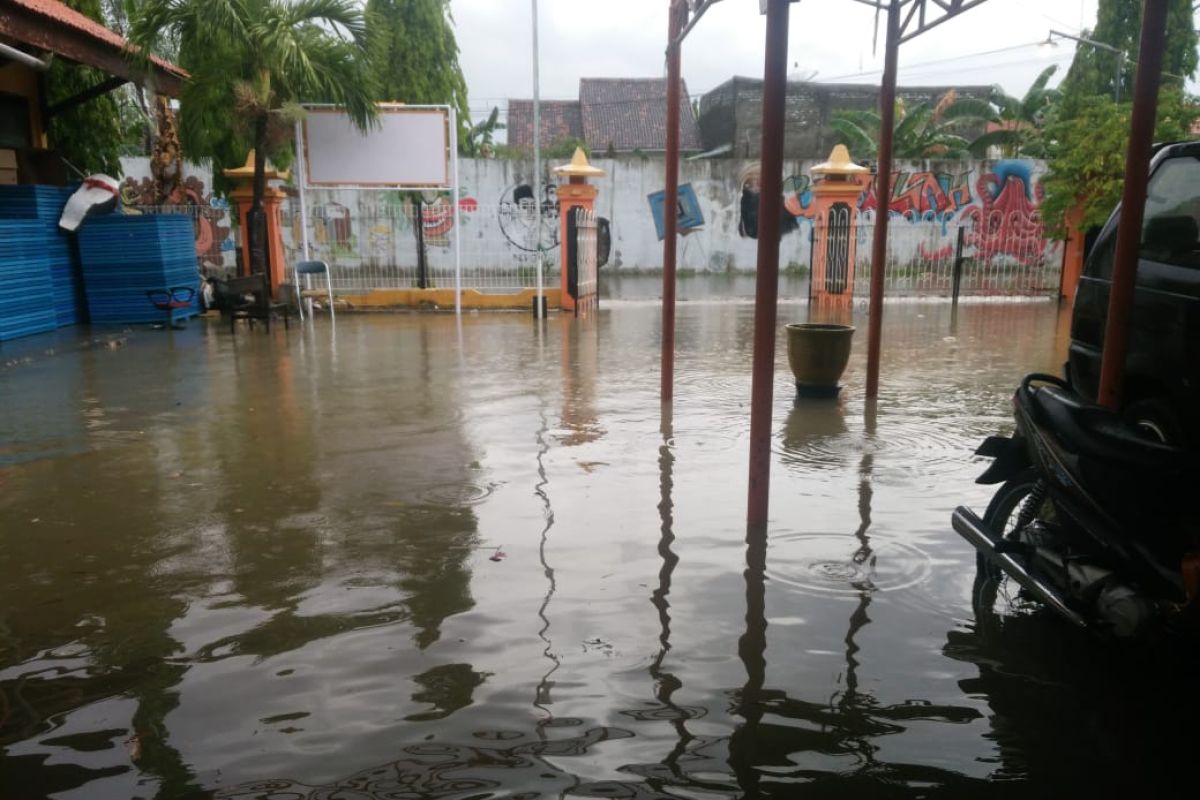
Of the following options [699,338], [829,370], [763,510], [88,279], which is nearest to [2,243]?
[88,279]

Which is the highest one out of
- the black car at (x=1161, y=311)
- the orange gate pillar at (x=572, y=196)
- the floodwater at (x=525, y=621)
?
the orange gate pillar at (x=572, y=196)

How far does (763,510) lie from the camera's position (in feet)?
15.7

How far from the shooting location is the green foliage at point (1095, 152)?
14.7 meters

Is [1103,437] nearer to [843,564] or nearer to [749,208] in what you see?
[843,564]

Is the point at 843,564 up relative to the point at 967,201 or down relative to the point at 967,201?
down

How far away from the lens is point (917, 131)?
27438mm

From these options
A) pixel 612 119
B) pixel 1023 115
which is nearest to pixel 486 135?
pixel 612 119

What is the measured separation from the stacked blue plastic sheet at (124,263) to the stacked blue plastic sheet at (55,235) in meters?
0.20

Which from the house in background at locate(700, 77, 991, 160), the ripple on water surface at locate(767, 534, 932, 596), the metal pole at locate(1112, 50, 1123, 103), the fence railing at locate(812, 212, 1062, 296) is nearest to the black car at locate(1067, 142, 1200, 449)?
the ripple on water surface at locate(767, 534, 932, 596)

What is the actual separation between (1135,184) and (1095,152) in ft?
43.9

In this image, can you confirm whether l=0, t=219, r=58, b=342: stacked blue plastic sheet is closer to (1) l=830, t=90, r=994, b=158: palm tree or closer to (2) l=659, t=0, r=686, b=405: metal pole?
(2) l=659, t=0, r=686, b=405: metal pole

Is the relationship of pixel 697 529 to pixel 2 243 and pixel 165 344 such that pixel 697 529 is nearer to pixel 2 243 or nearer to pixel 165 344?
pixel 165 344

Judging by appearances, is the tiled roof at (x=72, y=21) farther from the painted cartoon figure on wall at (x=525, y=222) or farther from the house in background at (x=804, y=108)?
the house in background at (x=804, y=108)

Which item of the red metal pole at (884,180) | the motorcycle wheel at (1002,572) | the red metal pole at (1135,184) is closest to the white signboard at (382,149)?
the red metal pole at (884,180)
